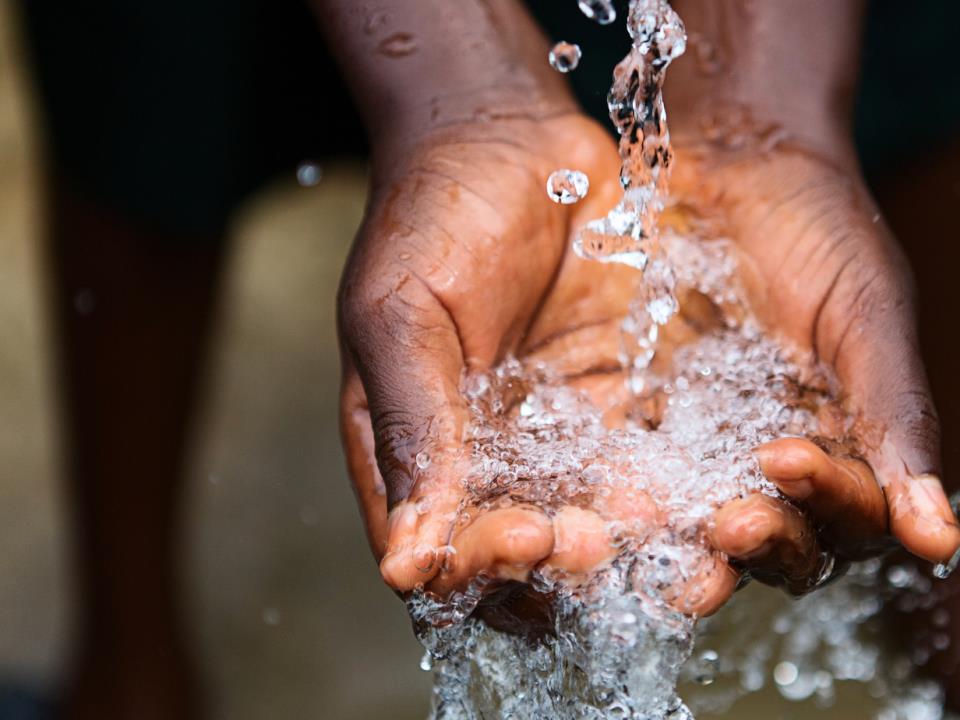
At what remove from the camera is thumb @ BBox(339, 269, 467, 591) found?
0.93 meters

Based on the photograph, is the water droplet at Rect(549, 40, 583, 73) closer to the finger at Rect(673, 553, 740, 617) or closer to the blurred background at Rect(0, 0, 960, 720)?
the blurred background at Rect(0, 0, 960, 720)

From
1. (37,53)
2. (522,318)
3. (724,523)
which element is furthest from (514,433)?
(37,53)

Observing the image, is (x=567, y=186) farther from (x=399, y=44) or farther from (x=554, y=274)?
(x=399, y=44)

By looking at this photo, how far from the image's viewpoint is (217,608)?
7.20 feet

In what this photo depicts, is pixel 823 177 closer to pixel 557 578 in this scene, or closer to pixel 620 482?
pixel 620 482

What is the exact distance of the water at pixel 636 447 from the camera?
3.06ft

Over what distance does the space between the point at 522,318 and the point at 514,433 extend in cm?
15

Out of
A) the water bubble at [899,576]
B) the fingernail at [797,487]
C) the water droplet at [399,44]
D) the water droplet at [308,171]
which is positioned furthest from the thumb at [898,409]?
the water droplet at [308,171]

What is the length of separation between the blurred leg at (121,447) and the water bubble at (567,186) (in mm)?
828

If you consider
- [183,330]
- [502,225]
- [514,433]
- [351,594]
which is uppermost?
[502,225]

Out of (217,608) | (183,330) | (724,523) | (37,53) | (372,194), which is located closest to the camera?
(724,523)

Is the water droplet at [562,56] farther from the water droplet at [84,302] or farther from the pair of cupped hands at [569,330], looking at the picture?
the water droplet at [84,302]

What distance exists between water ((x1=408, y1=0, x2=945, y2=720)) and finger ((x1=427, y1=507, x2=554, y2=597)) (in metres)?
0.02

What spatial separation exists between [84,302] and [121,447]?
0.24 m
